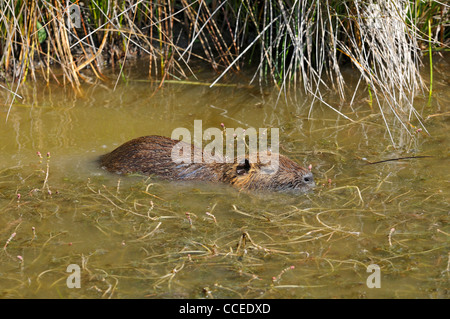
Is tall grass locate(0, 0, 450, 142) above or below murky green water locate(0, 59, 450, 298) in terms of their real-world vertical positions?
above

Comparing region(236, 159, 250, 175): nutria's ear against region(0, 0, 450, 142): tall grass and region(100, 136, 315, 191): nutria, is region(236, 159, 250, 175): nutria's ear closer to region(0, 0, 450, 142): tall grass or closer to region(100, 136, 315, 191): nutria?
region(100, 136, 315, 191): nutria

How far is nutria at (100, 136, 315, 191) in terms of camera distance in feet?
14.9

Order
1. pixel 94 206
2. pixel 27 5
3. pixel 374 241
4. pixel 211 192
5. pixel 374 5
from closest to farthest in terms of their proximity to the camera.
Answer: pixel 374 241
pixel 94 206
pixel 211 192
pixel 374 5
pixel 27 5

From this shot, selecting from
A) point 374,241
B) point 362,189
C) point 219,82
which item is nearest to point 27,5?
point 219,82

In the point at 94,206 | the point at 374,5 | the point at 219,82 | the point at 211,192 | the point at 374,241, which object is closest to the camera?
the point at 374,241

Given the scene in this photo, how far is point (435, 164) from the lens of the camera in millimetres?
4691

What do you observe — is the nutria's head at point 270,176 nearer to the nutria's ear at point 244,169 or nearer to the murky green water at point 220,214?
the nutria's ear at point 244,169

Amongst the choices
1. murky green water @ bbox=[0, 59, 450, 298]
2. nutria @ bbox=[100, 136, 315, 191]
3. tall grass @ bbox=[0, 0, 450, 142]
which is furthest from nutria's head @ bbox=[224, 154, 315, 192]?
tall grass @ bbox=[0, 0, 450, 142]

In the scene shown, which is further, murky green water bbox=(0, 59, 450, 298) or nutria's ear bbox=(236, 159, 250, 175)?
nutria's ear bbox=(236, 159, 250, 175)

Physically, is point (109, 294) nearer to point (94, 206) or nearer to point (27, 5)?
point (94, 206)

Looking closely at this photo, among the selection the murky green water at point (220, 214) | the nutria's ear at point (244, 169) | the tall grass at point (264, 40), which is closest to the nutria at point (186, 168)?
the nutria's ear at point (244, 169)

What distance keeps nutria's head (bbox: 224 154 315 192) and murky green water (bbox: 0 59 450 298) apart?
4.3 inches

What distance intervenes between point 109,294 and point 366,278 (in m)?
1.32

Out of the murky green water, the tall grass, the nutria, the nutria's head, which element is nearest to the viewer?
the murky green water
